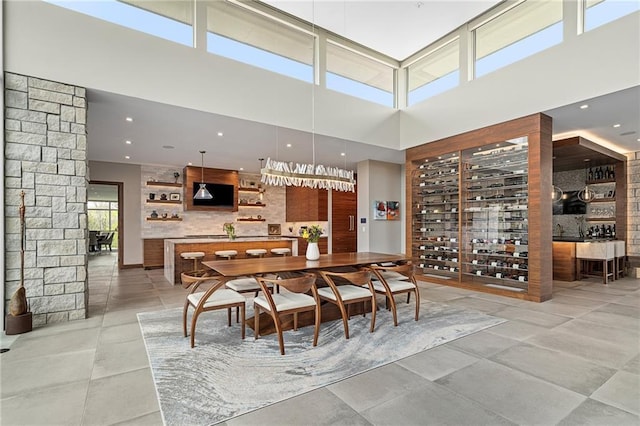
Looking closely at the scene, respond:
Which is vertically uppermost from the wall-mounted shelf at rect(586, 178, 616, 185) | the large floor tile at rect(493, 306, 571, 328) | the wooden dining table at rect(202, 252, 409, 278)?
the wall-mounted shelf at rect(586, 178, 616, 185)

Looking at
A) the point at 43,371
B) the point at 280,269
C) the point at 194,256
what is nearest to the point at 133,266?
the point at 194,256

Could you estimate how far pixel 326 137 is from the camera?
246 inches

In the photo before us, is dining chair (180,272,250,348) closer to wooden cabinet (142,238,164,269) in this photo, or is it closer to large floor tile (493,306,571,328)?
large floor tile (493,306,571,328)

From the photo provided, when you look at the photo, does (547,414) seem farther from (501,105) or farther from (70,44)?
(70,44)

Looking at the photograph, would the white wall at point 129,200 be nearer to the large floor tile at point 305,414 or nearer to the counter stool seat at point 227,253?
the counter stool seat at point 227,253

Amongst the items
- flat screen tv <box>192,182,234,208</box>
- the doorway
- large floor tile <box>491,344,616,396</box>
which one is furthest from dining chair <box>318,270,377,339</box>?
the doorway

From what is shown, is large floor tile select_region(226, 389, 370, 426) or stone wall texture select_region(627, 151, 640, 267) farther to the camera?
stone wall texture select_region(627, 151, 640, 267)

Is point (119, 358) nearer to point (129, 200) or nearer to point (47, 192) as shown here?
point (47, 192)

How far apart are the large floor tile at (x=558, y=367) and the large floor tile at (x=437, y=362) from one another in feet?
0.96

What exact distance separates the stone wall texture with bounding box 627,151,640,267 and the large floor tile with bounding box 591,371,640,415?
7.01 metres

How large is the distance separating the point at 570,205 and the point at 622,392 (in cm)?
A: 788

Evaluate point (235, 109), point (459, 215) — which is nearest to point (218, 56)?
point (235, 109)

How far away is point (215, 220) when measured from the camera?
9.87 metres

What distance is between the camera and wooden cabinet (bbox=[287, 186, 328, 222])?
9.61 m
